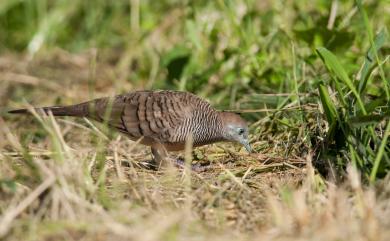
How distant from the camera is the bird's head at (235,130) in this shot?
15.9 feet

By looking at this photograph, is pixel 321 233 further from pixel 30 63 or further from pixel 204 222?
pixel 30 63

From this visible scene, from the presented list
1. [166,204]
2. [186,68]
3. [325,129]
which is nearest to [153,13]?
[186,68]

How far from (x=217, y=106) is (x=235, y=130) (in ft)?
3.39

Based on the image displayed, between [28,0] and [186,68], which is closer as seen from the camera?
[186,68]

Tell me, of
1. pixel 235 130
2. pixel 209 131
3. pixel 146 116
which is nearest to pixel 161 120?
pixel 146 116

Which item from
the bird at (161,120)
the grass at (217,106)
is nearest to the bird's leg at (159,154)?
the bird at (161,120)

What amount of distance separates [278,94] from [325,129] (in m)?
0.76

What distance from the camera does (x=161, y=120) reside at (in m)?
4.79

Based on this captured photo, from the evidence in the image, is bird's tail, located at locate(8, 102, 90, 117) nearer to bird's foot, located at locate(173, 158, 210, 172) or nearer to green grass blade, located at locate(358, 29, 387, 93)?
bird's foot, located at locate(173, 158, 210, 172)

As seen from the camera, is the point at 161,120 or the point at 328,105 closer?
the point at 328,105

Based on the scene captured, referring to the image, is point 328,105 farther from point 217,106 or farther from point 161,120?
point 217,106

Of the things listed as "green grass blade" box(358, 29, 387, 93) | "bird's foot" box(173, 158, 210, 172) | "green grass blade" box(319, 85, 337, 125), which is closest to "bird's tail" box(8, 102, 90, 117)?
"bird's foot" box(173, 158, 210, 172)

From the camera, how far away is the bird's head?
4.84 meters

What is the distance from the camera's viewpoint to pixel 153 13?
7.77 meters
